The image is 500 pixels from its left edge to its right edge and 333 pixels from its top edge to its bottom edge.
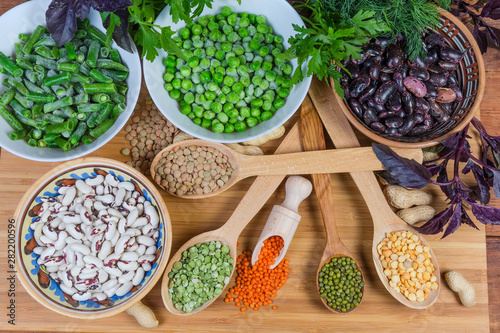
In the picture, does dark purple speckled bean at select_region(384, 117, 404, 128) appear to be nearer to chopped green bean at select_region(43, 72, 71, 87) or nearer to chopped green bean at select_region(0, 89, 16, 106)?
chopped green bean at select_region(43, 72, 71, 87)

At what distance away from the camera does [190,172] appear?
5.70 ft

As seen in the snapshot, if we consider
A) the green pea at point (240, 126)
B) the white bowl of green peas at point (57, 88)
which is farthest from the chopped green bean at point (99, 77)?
the green pea at point (240, 126)

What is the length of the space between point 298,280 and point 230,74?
35.5 inches

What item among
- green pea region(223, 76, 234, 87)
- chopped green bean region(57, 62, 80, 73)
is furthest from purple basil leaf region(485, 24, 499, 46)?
chopped green bean region(57, 62, 80, 73)

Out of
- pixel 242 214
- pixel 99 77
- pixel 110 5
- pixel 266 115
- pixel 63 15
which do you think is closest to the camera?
pixel 110 5

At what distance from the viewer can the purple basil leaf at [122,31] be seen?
146 centimetres

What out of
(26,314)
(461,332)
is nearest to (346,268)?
(461,332)

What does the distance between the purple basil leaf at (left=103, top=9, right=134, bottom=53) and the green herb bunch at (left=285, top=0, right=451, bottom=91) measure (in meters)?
0.58

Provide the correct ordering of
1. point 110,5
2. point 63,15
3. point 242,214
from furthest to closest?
point 242,214, point 63,15, point 110,5

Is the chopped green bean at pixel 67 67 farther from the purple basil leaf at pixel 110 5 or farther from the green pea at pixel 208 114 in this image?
the green pea at pixel 208 114

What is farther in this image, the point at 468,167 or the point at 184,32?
the point at 468,167

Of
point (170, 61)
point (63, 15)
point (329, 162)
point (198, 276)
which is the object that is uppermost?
point (63, 15)

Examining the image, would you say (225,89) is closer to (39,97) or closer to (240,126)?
(240,126)

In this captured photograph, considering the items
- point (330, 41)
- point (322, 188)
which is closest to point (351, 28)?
point (330, 41)
